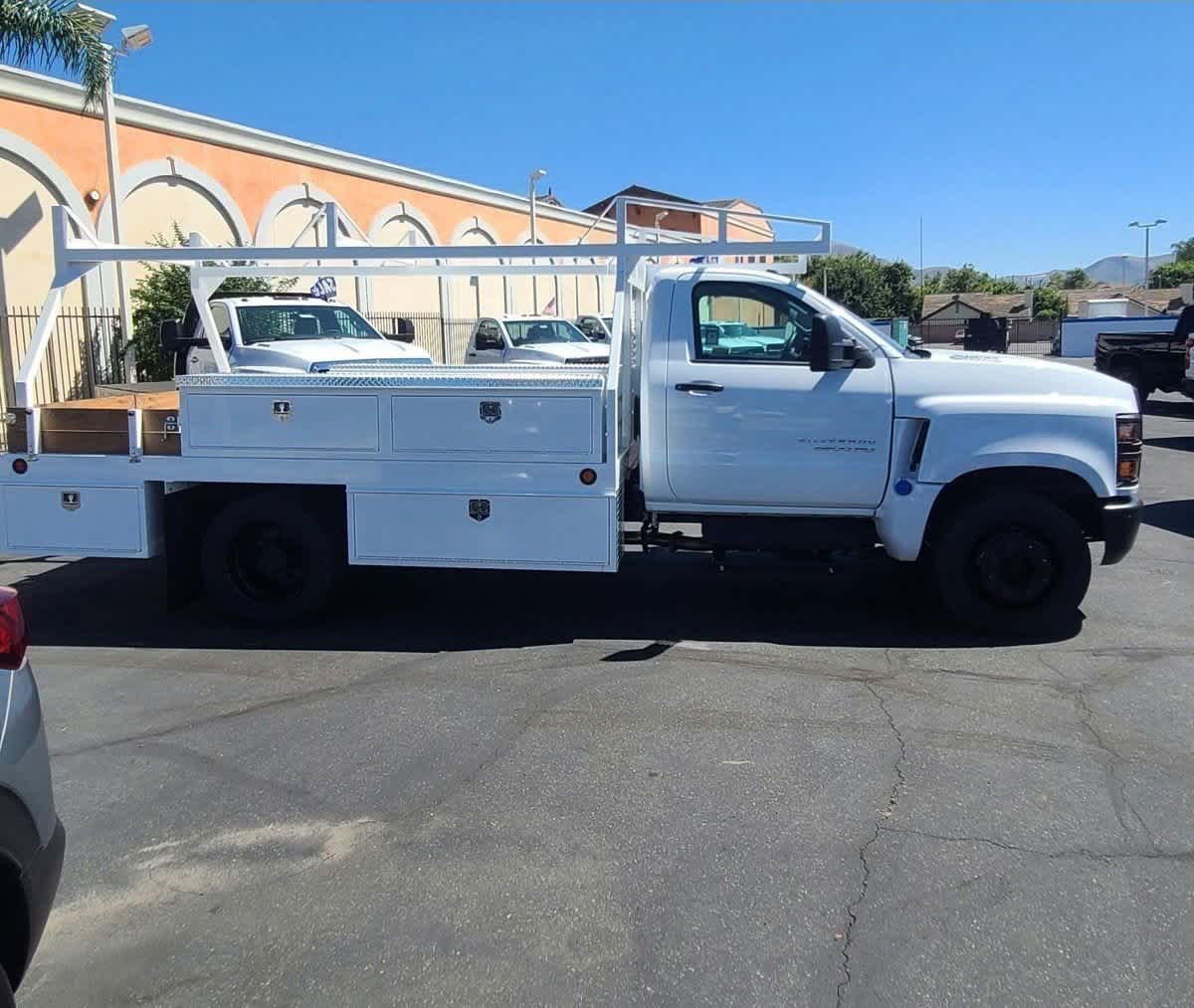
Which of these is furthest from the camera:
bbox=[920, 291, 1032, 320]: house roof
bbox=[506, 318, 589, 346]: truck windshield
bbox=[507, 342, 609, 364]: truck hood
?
bbox=[920, 291, 1032, 320]: house roof

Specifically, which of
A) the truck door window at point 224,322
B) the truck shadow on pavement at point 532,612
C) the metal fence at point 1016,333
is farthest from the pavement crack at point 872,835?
the metal fence at point 1016,333

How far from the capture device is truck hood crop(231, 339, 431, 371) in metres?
12.2

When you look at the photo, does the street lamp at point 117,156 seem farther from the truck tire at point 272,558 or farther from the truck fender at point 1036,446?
the truck fender at point 1036,446

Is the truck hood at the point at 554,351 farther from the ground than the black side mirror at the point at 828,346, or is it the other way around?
the truck hood at the point at 554,351

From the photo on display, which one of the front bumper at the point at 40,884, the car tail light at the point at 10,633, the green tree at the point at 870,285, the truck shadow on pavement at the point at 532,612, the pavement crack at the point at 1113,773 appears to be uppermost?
the green tree at the point at 870,285

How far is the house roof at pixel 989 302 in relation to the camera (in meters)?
84.2

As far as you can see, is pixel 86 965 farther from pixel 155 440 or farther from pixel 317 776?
pixel 155 440

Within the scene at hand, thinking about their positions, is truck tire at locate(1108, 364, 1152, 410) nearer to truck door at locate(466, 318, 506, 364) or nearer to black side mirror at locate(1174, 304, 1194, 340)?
black side mirror at locate(1174, 304, 1194, 340)

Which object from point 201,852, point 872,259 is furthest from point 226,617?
point 872,259

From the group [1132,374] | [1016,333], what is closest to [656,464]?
[1132,374]

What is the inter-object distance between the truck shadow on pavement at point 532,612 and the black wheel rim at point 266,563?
26 cm

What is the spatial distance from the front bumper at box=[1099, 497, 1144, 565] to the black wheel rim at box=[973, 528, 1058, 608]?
0.36 m

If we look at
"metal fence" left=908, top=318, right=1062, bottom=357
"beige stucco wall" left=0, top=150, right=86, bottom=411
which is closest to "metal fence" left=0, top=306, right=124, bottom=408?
"beige stucco wall" left=0, top=150, right=86, bottom=411

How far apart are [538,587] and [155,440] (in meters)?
2.95
